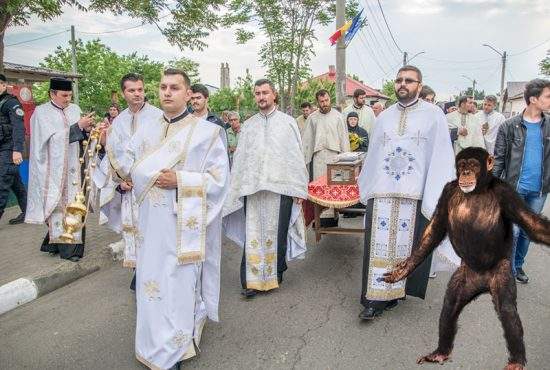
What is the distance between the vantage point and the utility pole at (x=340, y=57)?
40.1ft

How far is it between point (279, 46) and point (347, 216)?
1232cm

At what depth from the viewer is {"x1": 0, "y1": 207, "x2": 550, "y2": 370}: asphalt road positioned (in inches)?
129

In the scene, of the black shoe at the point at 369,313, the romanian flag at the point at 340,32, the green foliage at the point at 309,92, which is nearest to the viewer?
the black shoe at the point at 369,313

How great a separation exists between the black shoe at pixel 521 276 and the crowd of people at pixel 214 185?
0.02 meters

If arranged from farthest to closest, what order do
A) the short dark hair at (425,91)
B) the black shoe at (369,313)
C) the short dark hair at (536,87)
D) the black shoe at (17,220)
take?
the short dark hair at (425,91), the black shoe at (17,220), the short dark hair at (536,87), the black shoe at (369,313)

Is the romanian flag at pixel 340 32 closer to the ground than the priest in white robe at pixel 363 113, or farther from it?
farther from it

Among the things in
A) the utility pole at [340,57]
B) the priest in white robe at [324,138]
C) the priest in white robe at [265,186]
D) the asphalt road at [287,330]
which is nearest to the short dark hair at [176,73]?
the priest in white robe at [265,186]

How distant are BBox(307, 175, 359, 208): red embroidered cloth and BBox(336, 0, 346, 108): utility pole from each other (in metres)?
7.19

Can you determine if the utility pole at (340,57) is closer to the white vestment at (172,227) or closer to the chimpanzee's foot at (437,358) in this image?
the white vestment at (172,227)

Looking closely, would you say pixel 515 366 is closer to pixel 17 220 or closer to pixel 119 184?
pixel 119 184

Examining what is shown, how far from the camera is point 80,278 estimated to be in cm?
525

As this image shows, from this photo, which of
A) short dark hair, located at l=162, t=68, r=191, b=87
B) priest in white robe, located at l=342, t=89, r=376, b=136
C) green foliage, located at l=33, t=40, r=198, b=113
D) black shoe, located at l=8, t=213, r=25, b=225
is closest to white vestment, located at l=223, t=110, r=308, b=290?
short dark hair, located at l=162, t=68, r=191, b=87

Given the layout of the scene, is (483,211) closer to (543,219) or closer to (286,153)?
(543,219)

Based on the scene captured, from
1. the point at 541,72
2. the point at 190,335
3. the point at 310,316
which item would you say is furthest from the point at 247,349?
the point at 541,72
